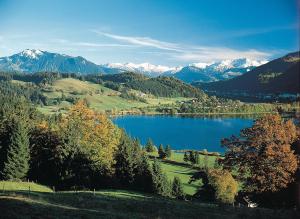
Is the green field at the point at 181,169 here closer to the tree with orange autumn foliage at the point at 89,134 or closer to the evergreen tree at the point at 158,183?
the evergreen tree at the point at 158,183

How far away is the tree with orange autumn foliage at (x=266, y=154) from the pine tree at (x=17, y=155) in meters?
34.5

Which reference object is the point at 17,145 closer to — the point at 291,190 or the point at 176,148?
the point at 291,190

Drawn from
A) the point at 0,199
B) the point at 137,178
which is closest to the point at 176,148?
the point at 137,178

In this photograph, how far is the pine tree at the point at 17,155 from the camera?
2371 inches

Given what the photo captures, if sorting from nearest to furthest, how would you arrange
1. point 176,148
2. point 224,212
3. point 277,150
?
point 224,212 < point 277,150 < point 176,148

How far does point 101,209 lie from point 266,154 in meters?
18.8

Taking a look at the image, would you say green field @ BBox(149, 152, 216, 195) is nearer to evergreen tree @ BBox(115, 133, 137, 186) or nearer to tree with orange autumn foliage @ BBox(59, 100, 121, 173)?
evergreen tree @ BBox(115, 133, 137, 186)

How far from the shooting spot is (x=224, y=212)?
110ft

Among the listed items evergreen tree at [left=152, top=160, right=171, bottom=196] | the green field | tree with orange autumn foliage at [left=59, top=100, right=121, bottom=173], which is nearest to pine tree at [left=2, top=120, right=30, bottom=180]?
tree with orange autumn foliage at [left=59, top=100, right=121, bottom=173]

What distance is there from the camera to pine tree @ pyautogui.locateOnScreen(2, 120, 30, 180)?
198 ft

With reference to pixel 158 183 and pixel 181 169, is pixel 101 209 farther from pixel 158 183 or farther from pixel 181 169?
pixel 181 169

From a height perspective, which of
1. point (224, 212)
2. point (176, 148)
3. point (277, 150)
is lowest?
point (176, 148)

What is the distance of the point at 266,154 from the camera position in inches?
1581

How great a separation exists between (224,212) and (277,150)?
34.5 ft
